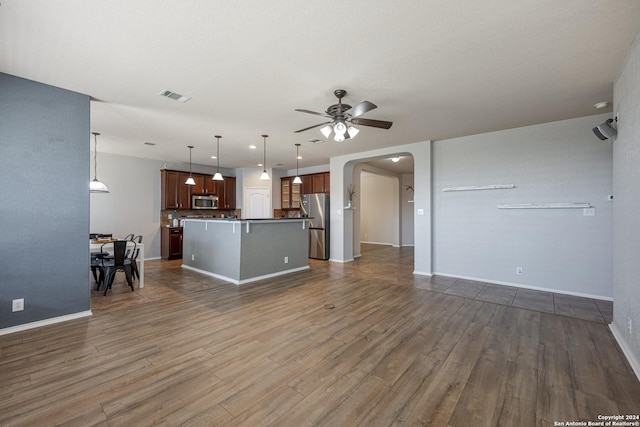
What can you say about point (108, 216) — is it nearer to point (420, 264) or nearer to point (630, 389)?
point (420, 264)

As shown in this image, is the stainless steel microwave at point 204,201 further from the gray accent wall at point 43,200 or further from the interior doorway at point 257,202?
the gray accent wall at point 43,200

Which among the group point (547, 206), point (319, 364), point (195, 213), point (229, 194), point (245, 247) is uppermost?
point (229, 194)

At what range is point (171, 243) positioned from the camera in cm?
736

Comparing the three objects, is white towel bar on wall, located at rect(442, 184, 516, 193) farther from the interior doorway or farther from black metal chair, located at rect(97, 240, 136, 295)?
black metal chair, located at rect(97, 240, 136, 295)

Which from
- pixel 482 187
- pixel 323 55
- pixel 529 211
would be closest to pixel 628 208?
pixel 529 211

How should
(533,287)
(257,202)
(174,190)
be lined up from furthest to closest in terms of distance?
Result: (257,202) → (174,190) → (533,287)

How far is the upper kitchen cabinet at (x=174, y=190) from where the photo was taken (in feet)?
24.6

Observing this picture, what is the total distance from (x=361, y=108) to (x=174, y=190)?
6.53 metres

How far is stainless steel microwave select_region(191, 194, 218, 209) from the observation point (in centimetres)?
802

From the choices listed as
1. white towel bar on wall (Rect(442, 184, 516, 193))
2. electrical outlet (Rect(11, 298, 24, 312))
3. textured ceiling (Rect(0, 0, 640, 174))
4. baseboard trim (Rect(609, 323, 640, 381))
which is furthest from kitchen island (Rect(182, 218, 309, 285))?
baseboard trim (Rect(609, 323, 640, 381))

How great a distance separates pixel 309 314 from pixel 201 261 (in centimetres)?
336

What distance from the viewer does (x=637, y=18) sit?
2.04m

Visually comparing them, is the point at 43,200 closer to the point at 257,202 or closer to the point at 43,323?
the point at 43,323

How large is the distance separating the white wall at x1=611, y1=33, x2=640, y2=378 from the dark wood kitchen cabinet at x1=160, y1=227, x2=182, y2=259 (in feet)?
27.2
